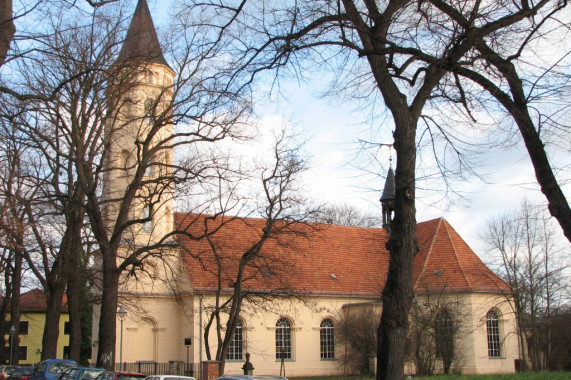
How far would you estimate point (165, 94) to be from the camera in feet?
95.2

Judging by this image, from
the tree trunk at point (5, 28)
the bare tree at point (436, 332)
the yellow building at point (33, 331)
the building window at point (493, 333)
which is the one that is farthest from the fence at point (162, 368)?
the yellow building at point (33, 331)

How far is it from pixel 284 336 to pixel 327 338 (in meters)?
3.06

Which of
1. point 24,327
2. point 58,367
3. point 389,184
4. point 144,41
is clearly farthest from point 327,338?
point 24,327

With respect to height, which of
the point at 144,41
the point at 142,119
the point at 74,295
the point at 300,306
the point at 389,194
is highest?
the point at 144,41

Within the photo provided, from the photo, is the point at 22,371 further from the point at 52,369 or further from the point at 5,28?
the point at 5,28

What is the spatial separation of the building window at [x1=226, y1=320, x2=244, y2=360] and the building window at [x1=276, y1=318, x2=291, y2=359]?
2323mm

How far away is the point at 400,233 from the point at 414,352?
26.2 meters

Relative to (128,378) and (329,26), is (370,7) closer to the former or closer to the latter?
(329,26)

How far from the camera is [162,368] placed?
118ft

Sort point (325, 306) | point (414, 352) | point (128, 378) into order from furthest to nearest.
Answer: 1. point (325, 306)
2. point (414, 352)
3. point (128, 378)

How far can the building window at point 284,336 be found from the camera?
40375 mm

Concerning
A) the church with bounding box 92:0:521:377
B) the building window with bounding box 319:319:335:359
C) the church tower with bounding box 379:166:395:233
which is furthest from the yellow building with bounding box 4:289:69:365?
the church tower with bounding box 379:166:395:233

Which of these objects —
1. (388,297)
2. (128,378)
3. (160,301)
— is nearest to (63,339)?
(160,301)

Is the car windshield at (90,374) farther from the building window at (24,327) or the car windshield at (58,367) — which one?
the building window at (24,327)
